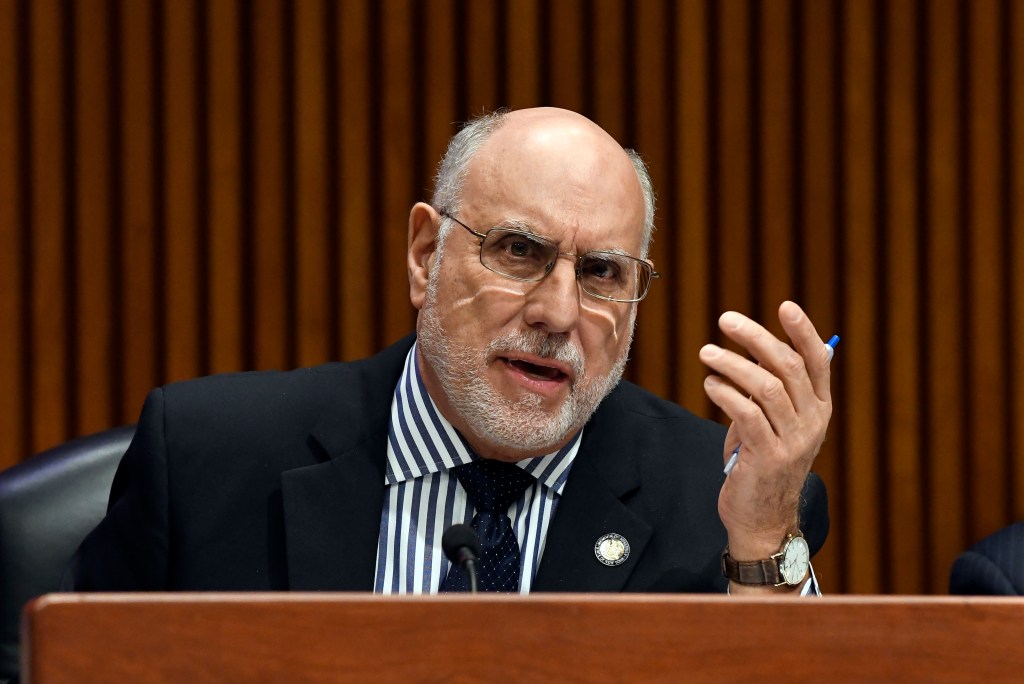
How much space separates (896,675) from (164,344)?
2434mm

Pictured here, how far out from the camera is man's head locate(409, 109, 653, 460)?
1926 millimetres

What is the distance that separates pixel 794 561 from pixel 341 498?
26.6 inches

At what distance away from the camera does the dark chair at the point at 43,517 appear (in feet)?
7.10

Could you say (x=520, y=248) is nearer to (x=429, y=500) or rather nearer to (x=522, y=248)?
(x=522, y=248)

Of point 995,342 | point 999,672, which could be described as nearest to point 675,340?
point 995,342

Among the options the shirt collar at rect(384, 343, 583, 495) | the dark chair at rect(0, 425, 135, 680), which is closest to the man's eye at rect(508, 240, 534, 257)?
the shirt collar at rect(384, 343, 583, 495)

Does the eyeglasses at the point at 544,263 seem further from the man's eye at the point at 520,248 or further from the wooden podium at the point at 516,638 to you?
the wooden podium at the point at 516,638

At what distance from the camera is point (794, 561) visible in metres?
1.76

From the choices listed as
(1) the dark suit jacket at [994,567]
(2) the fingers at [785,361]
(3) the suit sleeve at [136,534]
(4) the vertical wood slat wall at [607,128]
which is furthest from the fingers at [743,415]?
(4) the vertical wood slat wall at [607,128]

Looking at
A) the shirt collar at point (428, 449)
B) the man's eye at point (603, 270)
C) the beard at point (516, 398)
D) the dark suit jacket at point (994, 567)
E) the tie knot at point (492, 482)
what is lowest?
the dark suit jacket at point (994, 567)

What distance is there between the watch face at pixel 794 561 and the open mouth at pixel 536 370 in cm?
42

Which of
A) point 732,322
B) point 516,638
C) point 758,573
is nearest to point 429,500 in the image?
point 758,573

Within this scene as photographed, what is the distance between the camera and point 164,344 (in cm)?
319

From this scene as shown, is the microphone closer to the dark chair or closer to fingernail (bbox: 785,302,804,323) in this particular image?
fingernail (bbox: 785,302,804,323)
